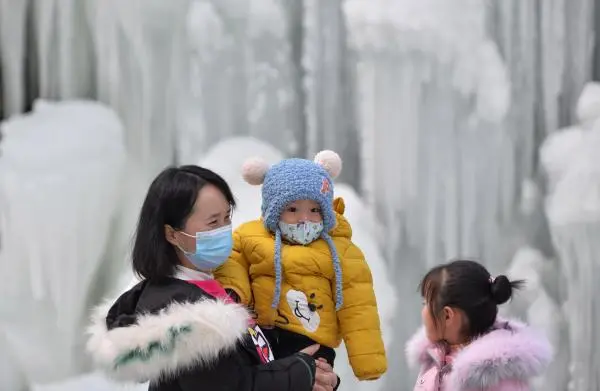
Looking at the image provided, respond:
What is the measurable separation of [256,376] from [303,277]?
270 mm

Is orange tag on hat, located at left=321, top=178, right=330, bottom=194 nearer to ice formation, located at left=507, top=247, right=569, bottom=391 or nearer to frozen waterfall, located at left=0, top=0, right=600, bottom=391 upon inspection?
frozen waterfall, located at left=0, top=0, right=600, bottom=391

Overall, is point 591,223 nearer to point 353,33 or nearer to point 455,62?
point 455,62

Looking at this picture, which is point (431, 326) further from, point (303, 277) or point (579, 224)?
point (579, 224)

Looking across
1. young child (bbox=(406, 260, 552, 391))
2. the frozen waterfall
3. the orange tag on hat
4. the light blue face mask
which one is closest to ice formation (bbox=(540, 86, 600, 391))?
the frozen waterfall

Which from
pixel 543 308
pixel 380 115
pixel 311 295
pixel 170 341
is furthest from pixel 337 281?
pixel 543 308

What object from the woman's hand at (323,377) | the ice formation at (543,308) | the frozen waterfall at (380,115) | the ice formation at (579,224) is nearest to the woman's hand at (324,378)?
the woman's hand at (323,377)

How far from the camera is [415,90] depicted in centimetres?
314

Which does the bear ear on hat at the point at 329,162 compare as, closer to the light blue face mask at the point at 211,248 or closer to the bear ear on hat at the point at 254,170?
the bear ear on hat at the point at 254,170

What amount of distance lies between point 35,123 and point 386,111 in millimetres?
1384

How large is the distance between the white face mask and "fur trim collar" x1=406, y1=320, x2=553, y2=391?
18.0 inches

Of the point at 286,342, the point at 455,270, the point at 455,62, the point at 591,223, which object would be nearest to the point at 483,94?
the point at 455,62

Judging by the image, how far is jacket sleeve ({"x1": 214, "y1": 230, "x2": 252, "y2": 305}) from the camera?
1.40 m

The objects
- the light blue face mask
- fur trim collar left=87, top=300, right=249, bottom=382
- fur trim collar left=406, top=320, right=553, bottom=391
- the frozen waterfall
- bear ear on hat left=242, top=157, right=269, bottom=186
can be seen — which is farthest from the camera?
the frozen waterfall

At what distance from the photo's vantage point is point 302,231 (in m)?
1.46
